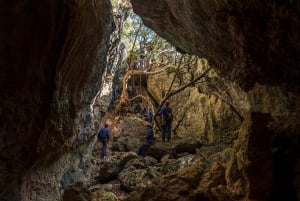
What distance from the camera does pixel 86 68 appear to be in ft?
27.5

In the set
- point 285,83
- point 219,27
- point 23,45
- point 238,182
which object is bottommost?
point 238,182

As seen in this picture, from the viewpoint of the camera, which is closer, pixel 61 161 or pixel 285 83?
pixel 285 83

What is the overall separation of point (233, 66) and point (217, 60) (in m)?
0.90

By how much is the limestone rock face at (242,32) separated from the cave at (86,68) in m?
0.02

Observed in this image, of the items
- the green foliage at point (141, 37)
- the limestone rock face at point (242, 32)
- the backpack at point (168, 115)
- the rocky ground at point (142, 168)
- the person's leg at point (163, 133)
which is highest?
the green foliage at point (141, 37)

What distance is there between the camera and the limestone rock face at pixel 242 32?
567 cm

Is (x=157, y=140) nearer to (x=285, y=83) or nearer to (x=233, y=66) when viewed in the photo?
(x=233, y=66)

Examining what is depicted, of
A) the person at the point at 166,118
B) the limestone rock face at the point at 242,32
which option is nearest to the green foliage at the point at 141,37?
the person at the point at 166,118

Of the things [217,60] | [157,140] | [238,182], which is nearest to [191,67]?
[157,140]

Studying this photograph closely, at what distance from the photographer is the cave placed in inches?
228

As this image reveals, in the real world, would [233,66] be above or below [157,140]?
above

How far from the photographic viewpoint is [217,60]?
889cm

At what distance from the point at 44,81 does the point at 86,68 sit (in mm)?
1839

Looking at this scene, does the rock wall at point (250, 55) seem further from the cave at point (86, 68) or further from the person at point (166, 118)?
the person at point (166, 118)
